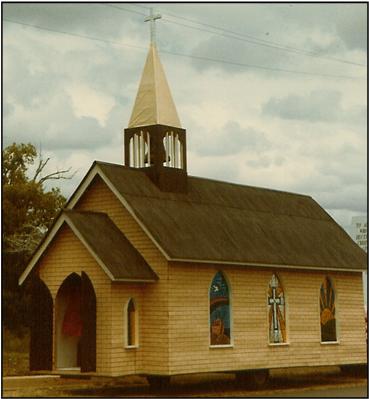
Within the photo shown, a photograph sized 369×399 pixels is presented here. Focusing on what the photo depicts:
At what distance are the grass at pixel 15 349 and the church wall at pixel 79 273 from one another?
1224cm

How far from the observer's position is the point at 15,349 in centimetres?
4881

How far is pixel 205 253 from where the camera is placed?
29.5m

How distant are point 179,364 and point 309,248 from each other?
873cm

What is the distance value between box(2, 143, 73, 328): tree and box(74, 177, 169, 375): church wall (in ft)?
69.7

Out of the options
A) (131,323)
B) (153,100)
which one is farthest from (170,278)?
(153,100)

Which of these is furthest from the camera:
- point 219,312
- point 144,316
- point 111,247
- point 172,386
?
point 172,386

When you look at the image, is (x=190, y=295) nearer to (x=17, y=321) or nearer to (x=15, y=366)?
(x=15, y=366)

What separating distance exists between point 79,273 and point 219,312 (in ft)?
16.6

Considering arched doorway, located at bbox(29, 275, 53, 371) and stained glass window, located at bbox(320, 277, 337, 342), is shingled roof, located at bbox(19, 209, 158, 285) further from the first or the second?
stained glass window, located at bbox(320, 277, 337, 342)

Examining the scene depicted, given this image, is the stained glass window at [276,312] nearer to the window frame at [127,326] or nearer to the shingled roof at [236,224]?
the shingled roof at [236,224]

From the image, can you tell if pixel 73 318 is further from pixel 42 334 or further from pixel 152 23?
pixel 152 23

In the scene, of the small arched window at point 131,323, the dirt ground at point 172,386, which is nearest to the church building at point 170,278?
the small arched window at point 131,323

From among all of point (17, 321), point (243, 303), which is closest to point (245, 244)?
point (243, 303)

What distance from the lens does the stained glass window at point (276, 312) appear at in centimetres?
3212
